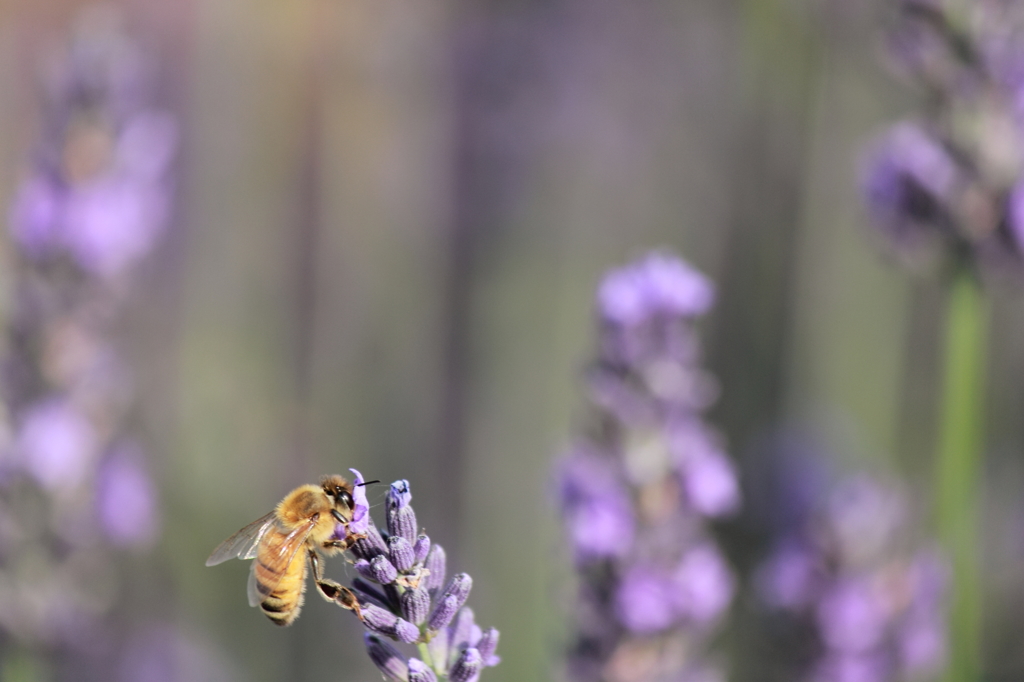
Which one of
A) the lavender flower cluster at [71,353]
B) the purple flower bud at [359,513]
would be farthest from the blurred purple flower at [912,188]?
the lavender flower cluster at [71,353]

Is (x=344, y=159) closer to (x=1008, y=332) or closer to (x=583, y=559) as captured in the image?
(x=1008, y=332)

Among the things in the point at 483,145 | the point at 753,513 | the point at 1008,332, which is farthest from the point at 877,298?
the point at 483,145

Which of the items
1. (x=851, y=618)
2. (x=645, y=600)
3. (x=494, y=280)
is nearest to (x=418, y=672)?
(x=645, y=600)

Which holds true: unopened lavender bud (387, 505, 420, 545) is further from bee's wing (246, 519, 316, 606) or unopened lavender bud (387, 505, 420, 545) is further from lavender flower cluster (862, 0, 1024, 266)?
lavender flower cluster (862, 0, 1024, 266)

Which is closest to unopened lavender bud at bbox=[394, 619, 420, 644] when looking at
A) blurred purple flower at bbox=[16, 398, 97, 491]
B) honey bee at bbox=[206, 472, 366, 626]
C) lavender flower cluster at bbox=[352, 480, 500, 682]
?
lavender flower cluster at bbox=[352, 480, 500, 682]

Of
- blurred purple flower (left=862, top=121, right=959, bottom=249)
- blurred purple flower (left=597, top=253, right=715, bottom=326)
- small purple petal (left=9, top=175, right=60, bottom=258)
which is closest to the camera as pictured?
blurred purple flower (left=597, top=253, right=715, bottom=326)

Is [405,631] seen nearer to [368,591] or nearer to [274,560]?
[368,591]
